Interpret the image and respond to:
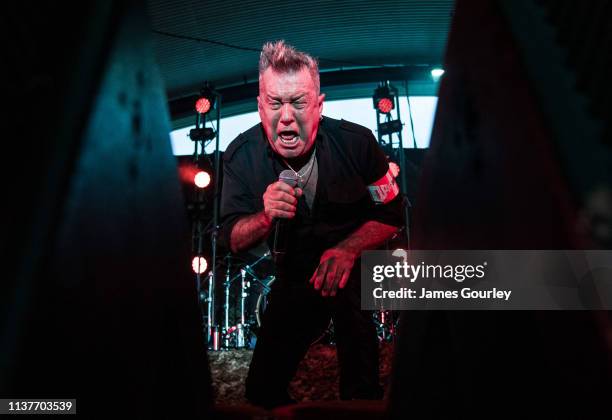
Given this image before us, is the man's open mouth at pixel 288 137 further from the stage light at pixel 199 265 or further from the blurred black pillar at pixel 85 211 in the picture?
the stage light at pixel 199 265

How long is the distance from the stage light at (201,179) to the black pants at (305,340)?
20.5 feet

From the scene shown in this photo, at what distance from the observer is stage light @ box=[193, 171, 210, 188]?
827 cm

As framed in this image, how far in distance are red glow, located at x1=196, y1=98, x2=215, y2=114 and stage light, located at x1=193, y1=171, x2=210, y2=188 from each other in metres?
1.66

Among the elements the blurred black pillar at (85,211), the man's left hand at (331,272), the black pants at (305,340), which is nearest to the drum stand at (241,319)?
the black pants at (305,340)

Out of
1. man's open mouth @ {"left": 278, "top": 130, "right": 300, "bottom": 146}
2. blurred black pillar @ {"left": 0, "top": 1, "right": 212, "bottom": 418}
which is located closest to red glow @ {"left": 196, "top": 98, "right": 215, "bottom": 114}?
man's open mouth @ {"left": 278, "top": 130, "right": 300, "bottom": 146}

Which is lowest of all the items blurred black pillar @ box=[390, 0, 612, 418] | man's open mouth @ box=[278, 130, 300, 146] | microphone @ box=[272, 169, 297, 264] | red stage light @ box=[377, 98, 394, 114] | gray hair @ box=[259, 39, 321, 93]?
blurred black pillar @ box=[390, 0, 612, 418]

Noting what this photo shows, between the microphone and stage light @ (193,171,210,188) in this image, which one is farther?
stage light @ (193,171,210,188)

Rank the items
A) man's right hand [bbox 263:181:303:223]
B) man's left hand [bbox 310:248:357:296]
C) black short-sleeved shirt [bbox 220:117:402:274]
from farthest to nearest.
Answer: black short-sleeved shirt [bbox 220:117:402:274] < man's left hand [bbox 310:248:357:296] < man's right hand [bbox 263:181:303:223]

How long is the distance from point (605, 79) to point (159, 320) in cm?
73

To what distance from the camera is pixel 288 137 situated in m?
2.45

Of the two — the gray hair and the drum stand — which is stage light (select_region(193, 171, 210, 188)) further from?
the gray hair

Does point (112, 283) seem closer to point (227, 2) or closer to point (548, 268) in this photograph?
point (548, 268)

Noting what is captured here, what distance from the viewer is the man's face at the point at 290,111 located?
95.0 inches

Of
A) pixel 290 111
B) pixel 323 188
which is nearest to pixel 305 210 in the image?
pixel 323 188
